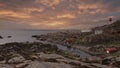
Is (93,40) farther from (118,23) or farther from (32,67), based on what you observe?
(32,67)

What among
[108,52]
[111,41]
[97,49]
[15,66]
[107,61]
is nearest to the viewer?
[15,66]

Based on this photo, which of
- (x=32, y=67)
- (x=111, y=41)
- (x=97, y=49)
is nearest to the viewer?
(x=32, y=67)

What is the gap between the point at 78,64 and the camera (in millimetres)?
34656

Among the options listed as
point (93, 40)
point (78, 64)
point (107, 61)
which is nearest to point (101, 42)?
point (93, 40)

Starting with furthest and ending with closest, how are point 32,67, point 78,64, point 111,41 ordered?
point 111,41
point 78,64
point 32,67

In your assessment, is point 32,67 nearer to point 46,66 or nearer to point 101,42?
point 46,66

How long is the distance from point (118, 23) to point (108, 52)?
65.8m

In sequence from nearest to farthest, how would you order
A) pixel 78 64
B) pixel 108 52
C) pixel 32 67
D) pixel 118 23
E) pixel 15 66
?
pixel 32 67
pixel 15 66
pixel 78 64
pixel 108 52
pixel 118 23

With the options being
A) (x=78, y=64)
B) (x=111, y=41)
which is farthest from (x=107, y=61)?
(x=111, y=41)

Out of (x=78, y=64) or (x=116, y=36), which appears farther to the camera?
(x=116, y=36)

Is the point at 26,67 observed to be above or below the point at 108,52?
above

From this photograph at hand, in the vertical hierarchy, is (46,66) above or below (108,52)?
above

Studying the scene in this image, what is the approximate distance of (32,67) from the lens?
29.9m

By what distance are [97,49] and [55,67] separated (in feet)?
174
